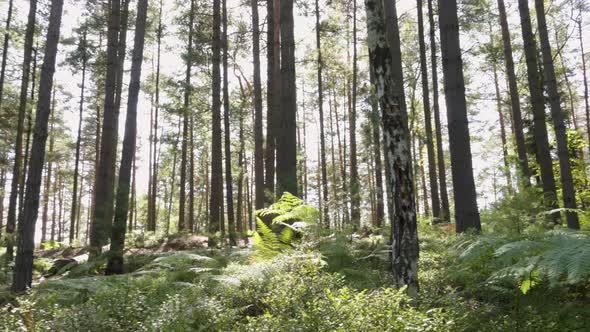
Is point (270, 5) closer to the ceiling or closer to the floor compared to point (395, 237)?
closer to the ceiling

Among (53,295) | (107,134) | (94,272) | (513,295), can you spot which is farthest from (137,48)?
(513,295)

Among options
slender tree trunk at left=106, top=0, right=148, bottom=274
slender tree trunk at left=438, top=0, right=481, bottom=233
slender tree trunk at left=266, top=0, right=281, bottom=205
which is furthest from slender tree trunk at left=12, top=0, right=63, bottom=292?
slender tree trunk at left=438, top=0, right=481, bottom=233

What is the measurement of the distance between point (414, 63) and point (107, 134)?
50.7 ft

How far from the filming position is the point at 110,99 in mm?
11195

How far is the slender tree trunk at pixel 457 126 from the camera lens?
7.53 m

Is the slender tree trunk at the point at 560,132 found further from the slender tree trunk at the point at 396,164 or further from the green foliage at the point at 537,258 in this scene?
the slender tree trunk at the point at 396,164

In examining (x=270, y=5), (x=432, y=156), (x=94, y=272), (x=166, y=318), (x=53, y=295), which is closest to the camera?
(x=166, y=318)

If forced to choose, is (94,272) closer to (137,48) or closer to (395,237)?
(137,48)

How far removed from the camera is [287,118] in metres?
9.45

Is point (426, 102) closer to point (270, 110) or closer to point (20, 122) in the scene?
point (270, 110)

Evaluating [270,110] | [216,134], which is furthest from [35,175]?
[270,110]

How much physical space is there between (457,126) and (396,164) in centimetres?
386

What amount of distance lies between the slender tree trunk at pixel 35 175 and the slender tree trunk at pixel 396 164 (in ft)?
22.0

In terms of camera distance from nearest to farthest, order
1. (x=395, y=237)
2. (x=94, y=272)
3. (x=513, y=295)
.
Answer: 1. (x=513, y=295)
2. (x=395, y=237)
3. (x=94, y=272)
